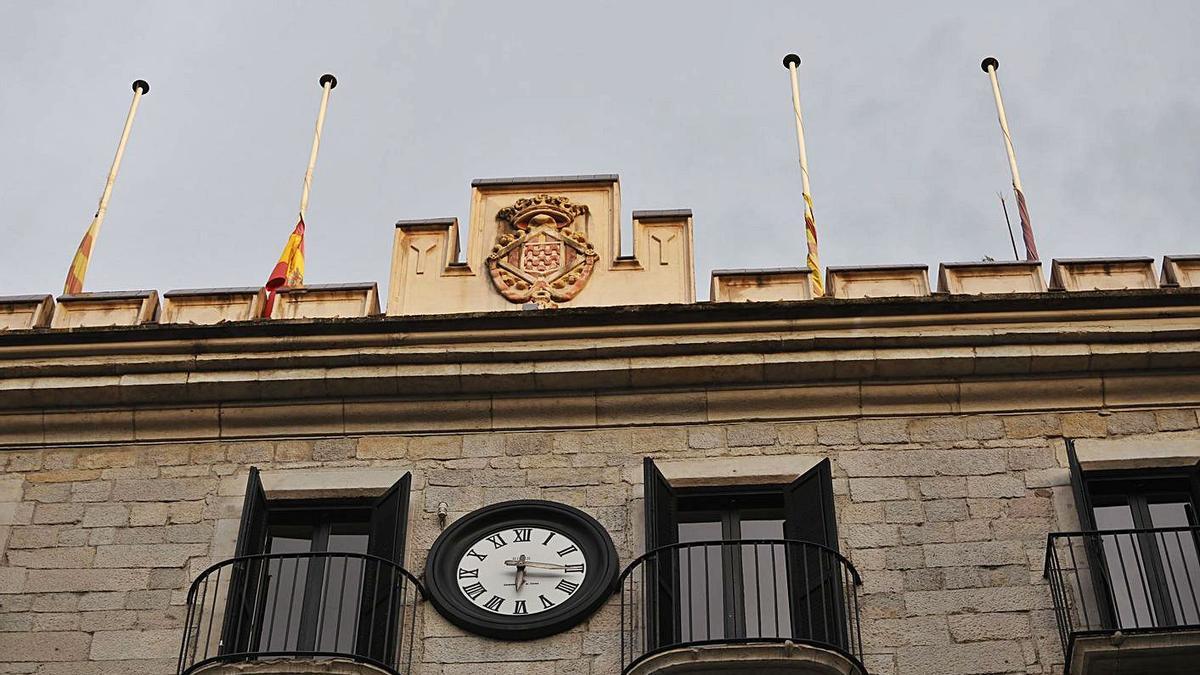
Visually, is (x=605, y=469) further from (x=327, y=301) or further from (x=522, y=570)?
(x=327, y=301)

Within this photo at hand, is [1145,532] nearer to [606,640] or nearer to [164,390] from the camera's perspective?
[606,640]

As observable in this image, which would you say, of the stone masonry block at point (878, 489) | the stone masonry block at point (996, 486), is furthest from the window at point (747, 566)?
the stone masonry block at point (996, 486)

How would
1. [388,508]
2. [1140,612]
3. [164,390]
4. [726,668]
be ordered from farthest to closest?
[164,390] < [388,508] < [1140,612] < [726,668]

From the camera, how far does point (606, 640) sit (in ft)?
41.7

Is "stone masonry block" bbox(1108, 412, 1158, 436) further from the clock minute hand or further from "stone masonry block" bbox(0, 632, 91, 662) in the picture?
"stone masonry block" bbox(0, 632, 91, 662)

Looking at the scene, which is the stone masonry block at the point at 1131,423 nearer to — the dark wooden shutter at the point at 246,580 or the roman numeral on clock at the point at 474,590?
the roman numeral on clock at the point at 474,590

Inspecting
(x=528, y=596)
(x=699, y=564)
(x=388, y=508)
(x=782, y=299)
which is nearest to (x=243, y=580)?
(x=388, y=508)

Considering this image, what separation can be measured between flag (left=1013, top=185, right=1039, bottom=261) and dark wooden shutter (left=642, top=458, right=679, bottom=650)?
5287mm

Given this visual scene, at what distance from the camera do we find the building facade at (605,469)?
12.7 meters

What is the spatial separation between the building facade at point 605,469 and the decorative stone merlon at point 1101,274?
25mm

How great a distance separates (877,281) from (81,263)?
7.61 m

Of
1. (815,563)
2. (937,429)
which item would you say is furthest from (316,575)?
(937,429)

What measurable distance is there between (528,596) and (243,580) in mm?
2068

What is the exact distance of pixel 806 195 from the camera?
17.5m
